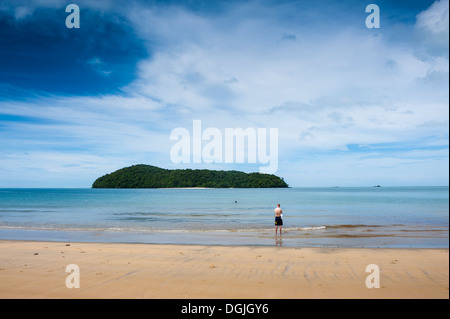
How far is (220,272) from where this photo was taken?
10.8 metres

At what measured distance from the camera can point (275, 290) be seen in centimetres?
883

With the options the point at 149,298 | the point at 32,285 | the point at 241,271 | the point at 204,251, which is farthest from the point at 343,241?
the point at 32,285

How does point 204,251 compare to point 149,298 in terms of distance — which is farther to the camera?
point 204,251

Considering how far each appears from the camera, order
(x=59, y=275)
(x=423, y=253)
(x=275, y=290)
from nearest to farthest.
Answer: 1. (x=275, y=290)
2. (x=59, y=275)
3. (x=423, y=253)

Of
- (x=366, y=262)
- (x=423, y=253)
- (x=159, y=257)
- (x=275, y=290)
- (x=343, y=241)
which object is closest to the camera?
(x=275, y=290)

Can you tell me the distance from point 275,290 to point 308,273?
88.4 inches

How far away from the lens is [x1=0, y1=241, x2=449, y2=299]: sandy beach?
28.5 feet

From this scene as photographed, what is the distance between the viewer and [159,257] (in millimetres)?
13289

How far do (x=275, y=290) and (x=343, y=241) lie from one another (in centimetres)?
1156

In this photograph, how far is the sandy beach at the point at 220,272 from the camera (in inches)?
342
